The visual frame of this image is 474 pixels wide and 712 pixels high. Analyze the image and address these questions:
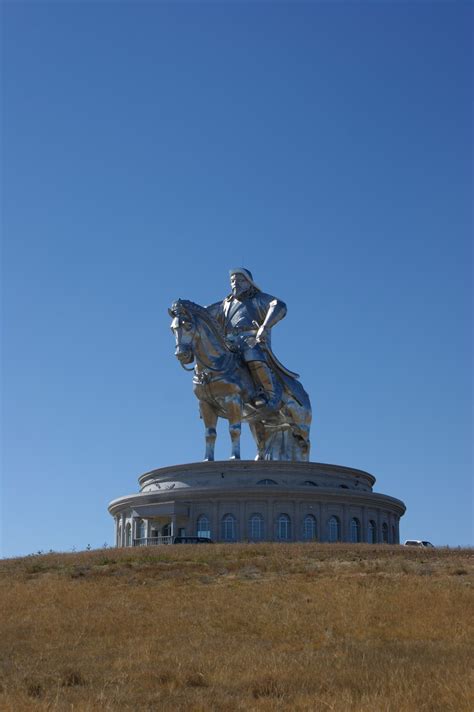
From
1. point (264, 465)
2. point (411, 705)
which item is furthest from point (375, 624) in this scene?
point (264, 465)

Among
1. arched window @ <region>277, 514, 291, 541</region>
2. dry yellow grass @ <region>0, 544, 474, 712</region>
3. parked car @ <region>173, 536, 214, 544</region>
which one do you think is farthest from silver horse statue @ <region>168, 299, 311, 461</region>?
dry yellow grass @ <region>0, 544, 474, 712</region>

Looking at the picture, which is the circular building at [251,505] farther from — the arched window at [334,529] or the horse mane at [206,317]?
the horse mane at [206,317]

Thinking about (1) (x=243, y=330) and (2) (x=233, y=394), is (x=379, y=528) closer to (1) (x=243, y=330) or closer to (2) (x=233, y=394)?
(2) (x=233, y=394)

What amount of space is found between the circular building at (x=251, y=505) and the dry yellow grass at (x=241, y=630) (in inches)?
297

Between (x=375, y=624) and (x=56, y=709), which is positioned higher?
(x=375, y=624)

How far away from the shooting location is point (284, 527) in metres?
40.1

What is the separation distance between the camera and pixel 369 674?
37.1 ft

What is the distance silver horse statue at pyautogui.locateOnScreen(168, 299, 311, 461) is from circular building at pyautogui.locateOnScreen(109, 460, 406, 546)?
1717 mm

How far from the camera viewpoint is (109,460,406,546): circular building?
39656 mm

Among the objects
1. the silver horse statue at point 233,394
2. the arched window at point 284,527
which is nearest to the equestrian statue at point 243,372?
the silver horse statue at point 233,394

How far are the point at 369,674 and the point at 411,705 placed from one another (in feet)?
6.27

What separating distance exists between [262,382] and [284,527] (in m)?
6.84

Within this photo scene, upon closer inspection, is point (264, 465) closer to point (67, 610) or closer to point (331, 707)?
point (67, 610)

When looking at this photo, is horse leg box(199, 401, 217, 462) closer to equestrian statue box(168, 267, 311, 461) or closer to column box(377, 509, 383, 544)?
equestrian statue box(168, 267, 311, 461)
